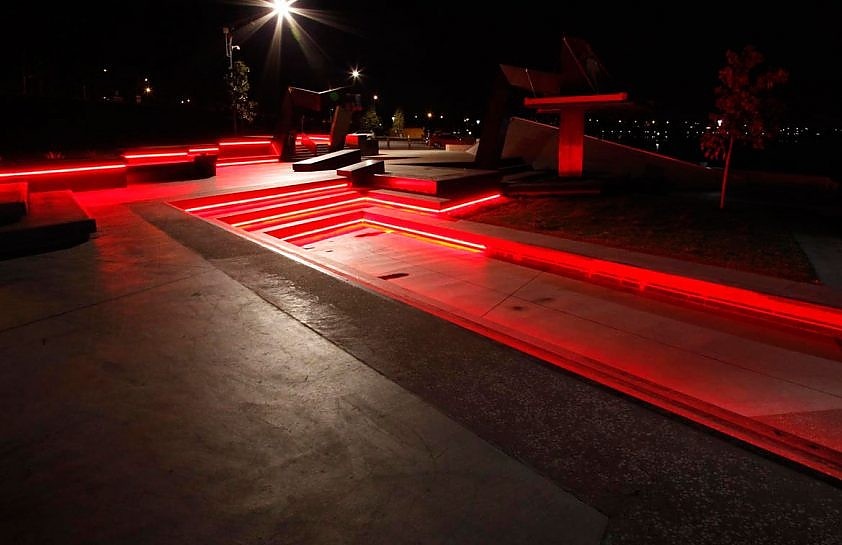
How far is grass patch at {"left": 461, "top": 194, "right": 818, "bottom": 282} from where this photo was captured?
9461 millimetres

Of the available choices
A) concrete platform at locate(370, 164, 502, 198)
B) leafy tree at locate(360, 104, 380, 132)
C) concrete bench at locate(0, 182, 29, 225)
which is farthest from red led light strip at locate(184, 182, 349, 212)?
leafy tree at locate(360, 104, 380, 132)

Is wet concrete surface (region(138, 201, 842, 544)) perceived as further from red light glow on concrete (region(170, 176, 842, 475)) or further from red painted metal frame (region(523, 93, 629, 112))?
red painted metal frame (region(523, 93, 629, 112))

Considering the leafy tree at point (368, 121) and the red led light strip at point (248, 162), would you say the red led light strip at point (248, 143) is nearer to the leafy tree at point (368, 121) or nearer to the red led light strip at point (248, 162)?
the red led light strip at point (248, 162)

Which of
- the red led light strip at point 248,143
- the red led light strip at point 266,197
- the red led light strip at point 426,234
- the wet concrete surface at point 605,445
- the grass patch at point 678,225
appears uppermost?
the red led light strip at point 248,143

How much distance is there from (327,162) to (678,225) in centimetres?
1283

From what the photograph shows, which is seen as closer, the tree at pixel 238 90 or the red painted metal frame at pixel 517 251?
the red painted metal frame at pixel 517 251

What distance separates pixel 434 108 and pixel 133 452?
256 feet

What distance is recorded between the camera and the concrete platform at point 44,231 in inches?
280

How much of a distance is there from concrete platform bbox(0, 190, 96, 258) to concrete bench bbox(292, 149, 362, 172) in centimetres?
1024

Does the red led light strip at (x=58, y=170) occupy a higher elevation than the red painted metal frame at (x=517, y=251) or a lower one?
higher

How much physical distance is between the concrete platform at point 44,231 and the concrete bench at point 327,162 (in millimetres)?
10236

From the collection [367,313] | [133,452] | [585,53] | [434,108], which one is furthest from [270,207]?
[434,108]

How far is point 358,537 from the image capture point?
7.70ft

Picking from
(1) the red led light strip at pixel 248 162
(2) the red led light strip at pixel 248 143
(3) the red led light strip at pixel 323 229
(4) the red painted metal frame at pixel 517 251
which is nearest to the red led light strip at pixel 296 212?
(4) the red painted metal frame at pixel 517 251
